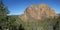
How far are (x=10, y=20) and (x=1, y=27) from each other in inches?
59.4

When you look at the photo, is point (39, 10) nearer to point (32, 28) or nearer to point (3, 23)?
point (32, 28)

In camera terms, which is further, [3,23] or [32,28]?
[32,28]

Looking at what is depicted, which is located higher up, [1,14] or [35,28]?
[1,14]

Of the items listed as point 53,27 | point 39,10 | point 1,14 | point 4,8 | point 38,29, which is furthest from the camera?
point 39,10

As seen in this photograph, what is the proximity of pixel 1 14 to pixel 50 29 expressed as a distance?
25570 mm

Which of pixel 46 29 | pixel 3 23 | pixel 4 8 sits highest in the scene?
pixel 4 8

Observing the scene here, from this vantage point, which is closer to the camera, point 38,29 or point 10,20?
point 10,20

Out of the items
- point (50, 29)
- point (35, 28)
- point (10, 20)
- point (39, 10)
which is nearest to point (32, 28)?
point (35, 28)

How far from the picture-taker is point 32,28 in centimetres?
4819

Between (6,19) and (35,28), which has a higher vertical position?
(6,19)

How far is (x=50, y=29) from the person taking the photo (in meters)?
44.0

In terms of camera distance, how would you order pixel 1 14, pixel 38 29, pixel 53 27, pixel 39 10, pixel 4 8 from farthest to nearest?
pixel 39 10 → pixel 38 29 → pixel 53 27 → pixel 4 8 → pixel 1 14

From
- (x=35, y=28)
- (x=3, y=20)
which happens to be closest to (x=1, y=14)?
(x=3, y=20)

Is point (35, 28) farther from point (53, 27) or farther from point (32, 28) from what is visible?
point (53, 27)
